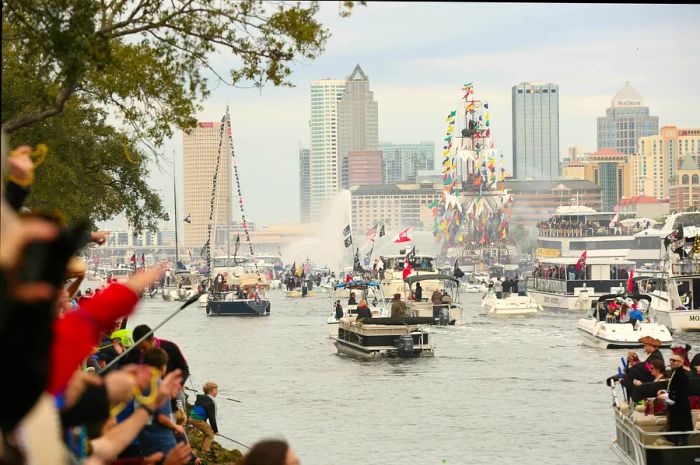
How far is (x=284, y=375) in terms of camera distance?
1884 inches

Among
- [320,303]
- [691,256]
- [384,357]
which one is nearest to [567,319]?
[691,256]

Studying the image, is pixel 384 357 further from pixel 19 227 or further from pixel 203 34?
pixel 19 227

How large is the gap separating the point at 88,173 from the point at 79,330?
26282 millimetres

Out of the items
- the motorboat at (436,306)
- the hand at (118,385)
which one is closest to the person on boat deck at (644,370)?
the hand at (118,385)

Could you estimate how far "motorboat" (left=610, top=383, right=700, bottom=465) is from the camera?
16.8 meters

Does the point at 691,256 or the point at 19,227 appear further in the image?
the point at 691,256

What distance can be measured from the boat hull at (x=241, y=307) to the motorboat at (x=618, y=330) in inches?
1530

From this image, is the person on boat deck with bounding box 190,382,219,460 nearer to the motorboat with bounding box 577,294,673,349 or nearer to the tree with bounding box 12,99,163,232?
the tree with bounding box 12,99,163,232

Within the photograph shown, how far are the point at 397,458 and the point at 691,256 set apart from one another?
35.8 meters

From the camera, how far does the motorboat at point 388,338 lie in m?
47.3

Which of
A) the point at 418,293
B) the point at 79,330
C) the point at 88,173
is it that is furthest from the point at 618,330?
the point at 79,330

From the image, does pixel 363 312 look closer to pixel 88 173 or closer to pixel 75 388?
pixel 88 173

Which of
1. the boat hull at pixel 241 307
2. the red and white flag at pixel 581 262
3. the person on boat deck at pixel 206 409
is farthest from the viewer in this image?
the boat hull at pixel 241 307

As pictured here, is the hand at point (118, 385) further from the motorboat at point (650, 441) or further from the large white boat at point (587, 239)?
the large white boat at point (587, 239)
